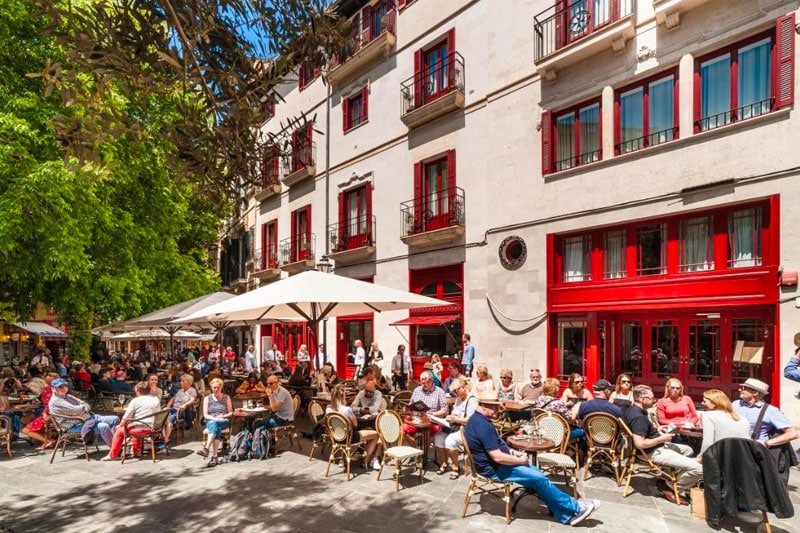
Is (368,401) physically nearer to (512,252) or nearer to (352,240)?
(512,252)

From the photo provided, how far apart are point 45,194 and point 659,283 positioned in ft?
44.3

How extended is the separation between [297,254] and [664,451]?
748 inches

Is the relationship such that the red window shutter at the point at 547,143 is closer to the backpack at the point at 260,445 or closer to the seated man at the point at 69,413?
the backpack at the point at 260,445

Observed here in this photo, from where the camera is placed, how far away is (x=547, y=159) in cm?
1366

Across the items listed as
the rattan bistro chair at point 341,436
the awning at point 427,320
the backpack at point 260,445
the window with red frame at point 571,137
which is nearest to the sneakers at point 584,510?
the rattan bistro chair at point 341,436

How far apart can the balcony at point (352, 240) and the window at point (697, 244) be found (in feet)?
34.0

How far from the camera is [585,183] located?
12.9 meters

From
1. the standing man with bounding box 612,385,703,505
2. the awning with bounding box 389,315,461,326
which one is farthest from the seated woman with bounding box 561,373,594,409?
the awning with bounding box 389,315,461,326

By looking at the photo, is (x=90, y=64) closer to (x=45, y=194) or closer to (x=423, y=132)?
(x=45, y=194)

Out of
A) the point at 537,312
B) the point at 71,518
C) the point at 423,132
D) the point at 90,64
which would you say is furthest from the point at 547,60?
the point at 71,518

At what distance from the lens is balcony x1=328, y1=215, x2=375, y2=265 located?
63.2ft

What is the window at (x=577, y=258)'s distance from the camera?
13.1 metres

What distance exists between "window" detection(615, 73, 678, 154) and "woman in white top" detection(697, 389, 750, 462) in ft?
24.5

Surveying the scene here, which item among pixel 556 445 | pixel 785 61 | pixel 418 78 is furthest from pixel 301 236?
pixel 556 445
